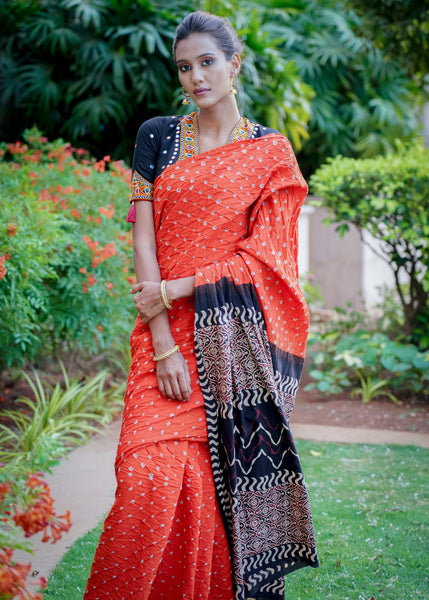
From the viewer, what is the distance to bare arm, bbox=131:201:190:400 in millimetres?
2014

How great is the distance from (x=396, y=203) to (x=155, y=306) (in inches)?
143

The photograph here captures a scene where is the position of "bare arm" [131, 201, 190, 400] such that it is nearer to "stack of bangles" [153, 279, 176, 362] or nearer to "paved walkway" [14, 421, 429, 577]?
"stack of bangles" [153, 279, 176, 362]

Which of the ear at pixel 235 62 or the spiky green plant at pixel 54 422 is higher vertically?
the ear at pixel 235 62

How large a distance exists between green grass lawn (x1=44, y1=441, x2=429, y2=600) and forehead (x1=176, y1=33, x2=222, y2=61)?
79.1 inches

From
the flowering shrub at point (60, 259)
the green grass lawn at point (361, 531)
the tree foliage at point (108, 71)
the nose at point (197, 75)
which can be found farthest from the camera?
the tree foliage at point (108, 71)

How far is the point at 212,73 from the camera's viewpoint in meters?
2.13

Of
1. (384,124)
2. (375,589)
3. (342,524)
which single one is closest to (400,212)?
(342,524)

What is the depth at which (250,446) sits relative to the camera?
2.09m

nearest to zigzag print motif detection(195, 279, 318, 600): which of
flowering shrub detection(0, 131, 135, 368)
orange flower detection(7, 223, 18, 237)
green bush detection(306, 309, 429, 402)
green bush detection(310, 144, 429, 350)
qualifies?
orange flower detection(7, 223, 18, 237)

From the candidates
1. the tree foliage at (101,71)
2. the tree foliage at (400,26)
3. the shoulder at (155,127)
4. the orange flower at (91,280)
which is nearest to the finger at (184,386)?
the shoulder at (155,127)

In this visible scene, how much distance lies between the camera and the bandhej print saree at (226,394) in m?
2.00

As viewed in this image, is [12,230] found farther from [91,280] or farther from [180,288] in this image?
[180,288]

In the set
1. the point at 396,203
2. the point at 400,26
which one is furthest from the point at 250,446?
the point at 400,26

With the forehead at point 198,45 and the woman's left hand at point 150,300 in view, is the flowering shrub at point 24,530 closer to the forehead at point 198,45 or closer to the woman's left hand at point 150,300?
the woman's left hand at point 150,300
